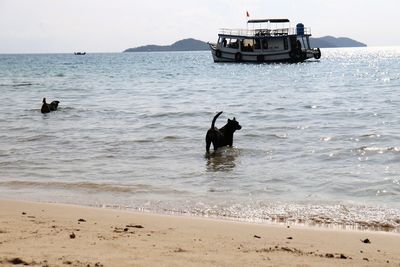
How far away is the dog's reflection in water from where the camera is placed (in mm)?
10574

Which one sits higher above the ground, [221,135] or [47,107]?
[47,107]

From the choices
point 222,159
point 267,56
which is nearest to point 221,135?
point 222,159

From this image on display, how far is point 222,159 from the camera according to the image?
11.5 m

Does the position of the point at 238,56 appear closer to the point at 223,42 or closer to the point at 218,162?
the point at 223,42

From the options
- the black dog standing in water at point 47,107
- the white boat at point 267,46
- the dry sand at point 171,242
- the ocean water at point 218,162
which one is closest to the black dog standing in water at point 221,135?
the ocean water at point 218,162

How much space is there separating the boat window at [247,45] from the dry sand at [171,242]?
175ft

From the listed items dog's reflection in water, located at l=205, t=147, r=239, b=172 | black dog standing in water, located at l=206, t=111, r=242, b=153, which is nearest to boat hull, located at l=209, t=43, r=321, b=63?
black dog standing in water, located at l=206, t=111, r=242, b=153

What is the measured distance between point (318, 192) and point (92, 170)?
4380 millimetres

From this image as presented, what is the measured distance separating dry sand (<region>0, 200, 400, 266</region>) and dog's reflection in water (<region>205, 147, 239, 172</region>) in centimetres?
377

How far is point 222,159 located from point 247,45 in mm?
49289

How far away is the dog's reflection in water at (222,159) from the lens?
10.6 m

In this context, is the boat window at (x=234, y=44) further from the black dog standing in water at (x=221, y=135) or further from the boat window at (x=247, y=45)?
the black dog standing in water at (x=221, y=135)

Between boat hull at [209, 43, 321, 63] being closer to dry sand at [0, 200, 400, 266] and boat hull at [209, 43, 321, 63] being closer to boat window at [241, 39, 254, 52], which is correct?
boat window at [241, 39, 254, 52]

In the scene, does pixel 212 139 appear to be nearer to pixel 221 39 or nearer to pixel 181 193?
pixel 181 193
